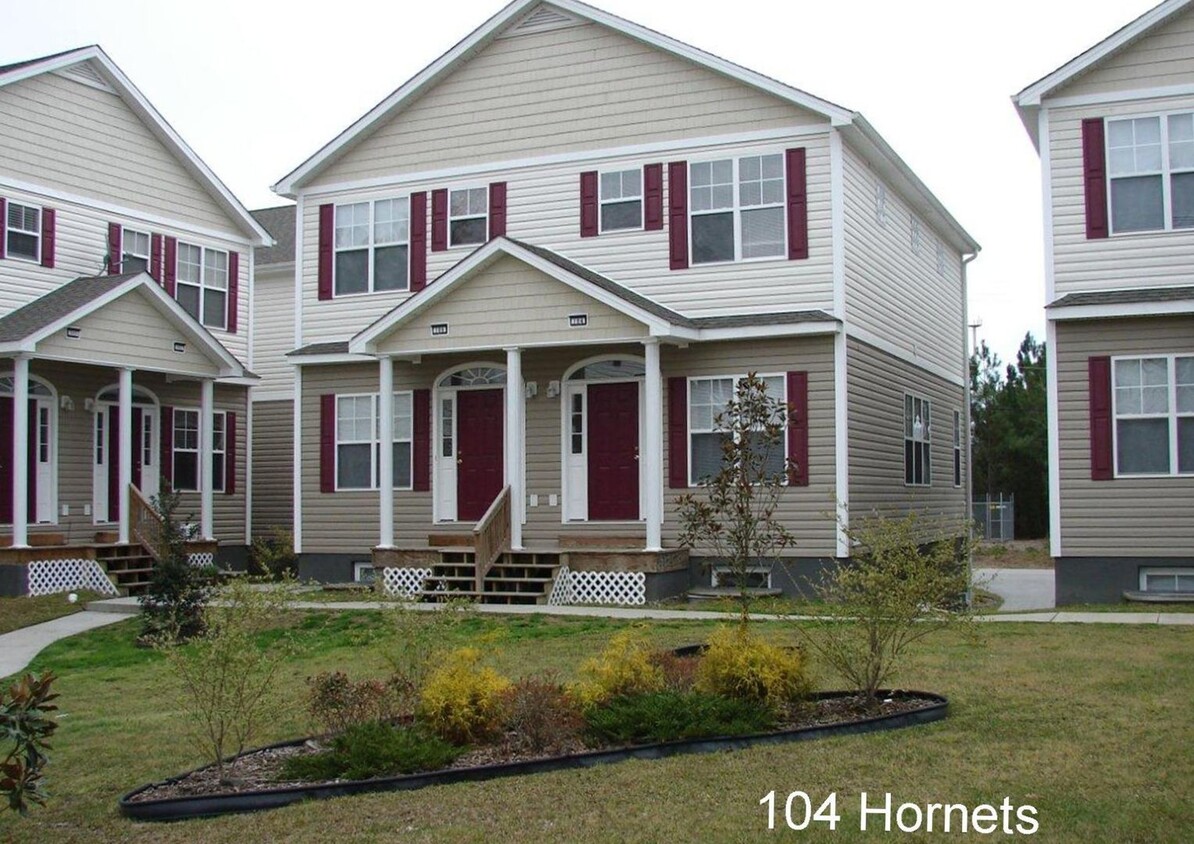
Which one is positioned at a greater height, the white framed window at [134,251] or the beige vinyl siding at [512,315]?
the white framed window at [134,251]

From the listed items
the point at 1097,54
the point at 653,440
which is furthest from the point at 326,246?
the point at 1097,54

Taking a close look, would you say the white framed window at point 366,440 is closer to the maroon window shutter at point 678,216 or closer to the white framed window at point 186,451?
the white framed window at point 186,451

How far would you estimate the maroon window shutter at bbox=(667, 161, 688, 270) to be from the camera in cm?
1973

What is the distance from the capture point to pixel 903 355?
22.6 meters

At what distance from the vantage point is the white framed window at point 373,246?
22000mm

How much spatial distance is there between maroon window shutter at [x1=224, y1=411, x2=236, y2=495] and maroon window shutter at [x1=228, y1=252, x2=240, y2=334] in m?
1.82

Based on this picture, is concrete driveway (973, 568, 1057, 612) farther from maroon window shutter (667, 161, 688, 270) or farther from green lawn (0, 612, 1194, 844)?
green lawn (0, 612, 1194, 844)

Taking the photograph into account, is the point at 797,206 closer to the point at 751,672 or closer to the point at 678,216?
the point at 678,216

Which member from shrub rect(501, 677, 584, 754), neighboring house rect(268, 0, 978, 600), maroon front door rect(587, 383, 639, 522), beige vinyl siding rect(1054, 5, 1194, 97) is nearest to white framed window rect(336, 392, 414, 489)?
neighboring house rect(268, 0, 978, 600)

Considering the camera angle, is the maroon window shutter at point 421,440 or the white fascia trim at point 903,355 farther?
the maroon window shutter at point 421,440

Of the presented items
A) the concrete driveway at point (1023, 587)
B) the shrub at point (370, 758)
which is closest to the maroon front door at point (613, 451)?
the concrete driveway at point (1023, 587)

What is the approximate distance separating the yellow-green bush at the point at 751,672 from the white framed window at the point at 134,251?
675 inches

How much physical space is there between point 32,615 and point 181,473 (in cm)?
722

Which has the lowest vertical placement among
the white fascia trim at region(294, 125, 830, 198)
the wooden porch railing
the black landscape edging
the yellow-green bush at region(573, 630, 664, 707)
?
the black landscape edging
